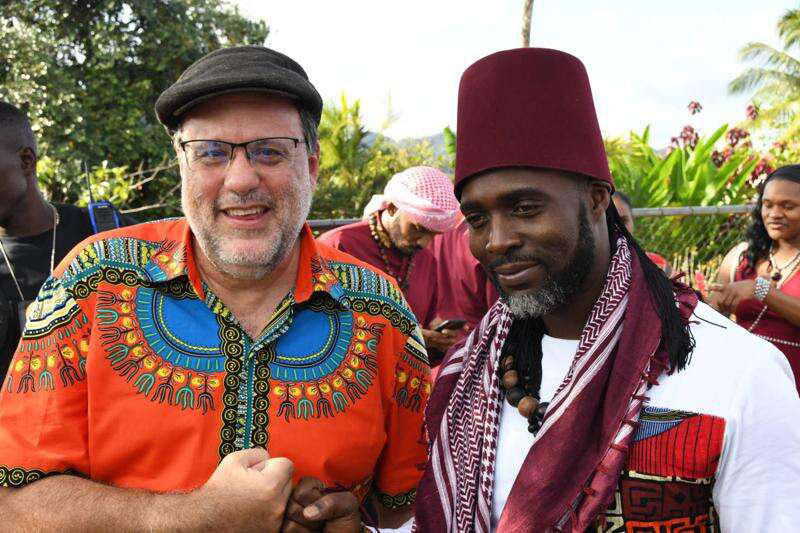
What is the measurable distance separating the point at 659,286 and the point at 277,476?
110 centimetres

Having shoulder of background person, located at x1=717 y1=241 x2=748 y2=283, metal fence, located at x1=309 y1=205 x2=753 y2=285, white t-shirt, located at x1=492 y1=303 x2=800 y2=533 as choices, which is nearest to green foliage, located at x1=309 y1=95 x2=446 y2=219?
metal fence, located at x1=309 y1=205 x2=753 y2=285

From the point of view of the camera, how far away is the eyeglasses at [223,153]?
2197 millimetres

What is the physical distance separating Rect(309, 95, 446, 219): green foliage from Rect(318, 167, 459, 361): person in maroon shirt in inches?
433

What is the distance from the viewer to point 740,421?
1.65 meters

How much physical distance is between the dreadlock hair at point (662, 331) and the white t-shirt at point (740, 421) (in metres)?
0.04

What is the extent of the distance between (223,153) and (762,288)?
3.34 metres

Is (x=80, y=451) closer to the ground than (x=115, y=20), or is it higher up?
closer to the ground

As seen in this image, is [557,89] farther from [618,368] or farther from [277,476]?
[277,476]

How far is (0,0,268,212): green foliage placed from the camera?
10367mm

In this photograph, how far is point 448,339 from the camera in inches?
173

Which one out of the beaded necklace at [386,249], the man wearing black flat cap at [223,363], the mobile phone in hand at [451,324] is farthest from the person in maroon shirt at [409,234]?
the man wearing black flat cap at [223,363]

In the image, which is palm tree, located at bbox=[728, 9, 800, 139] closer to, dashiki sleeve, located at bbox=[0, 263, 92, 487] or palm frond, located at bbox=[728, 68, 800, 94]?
palm frond, located at bbox=[728, 68, 800, 94]

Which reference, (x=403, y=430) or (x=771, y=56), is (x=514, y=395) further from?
(x=771, y=56)

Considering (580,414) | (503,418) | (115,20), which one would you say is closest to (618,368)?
(580,414)
